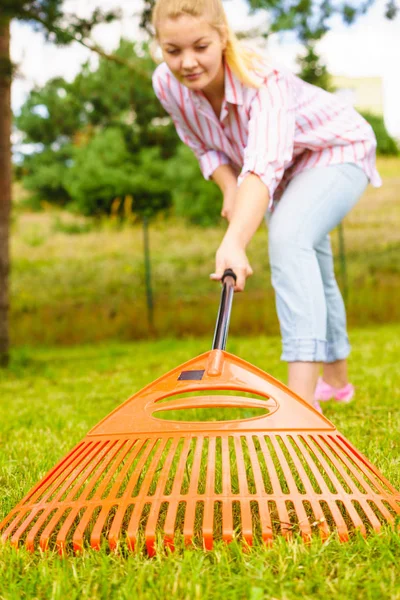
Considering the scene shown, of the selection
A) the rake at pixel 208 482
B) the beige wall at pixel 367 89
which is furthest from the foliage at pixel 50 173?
the beige wall at pixel 367 89

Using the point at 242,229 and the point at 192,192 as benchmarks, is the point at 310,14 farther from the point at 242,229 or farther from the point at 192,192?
the point at 192,192

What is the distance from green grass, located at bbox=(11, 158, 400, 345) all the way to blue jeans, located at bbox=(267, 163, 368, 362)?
558cm

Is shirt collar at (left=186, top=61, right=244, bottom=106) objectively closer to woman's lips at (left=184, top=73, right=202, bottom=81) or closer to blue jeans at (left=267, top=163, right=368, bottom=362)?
woman's lips at (left=184, top=73, right=202, bottom=81)

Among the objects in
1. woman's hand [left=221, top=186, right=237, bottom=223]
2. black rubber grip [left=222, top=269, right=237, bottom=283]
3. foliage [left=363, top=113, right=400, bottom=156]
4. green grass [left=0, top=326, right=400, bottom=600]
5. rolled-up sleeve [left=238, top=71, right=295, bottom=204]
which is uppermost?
foliage [left=363, top=113, right=400, bottom=156]

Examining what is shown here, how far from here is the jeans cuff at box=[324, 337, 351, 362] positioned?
2727 millimetres

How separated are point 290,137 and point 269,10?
3.86 meters

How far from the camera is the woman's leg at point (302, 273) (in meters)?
2.09

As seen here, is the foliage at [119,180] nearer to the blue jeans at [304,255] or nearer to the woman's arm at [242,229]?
the blue jeans at [304,255]

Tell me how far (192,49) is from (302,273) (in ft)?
2.61

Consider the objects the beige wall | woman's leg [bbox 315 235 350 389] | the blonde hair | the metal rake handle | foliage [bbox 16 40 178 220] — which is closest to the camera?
the metal rake handle

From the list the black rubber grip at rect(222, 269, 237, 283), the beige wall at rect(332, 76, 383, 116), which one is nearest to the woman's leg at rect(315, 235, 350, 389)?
the black rubber grip at rect(222, 269, 237, 283)

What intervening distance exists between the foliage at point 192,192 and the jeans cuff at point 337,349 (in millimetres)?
9733

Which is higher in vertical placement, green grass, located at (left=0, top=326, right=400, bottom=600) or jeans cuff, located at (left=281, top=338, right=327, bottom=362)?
jeans cuff, located at (left=281, top=338, right=327, bottom=362)

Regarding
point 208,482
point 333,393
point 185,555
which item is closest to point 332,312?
point 333,393
